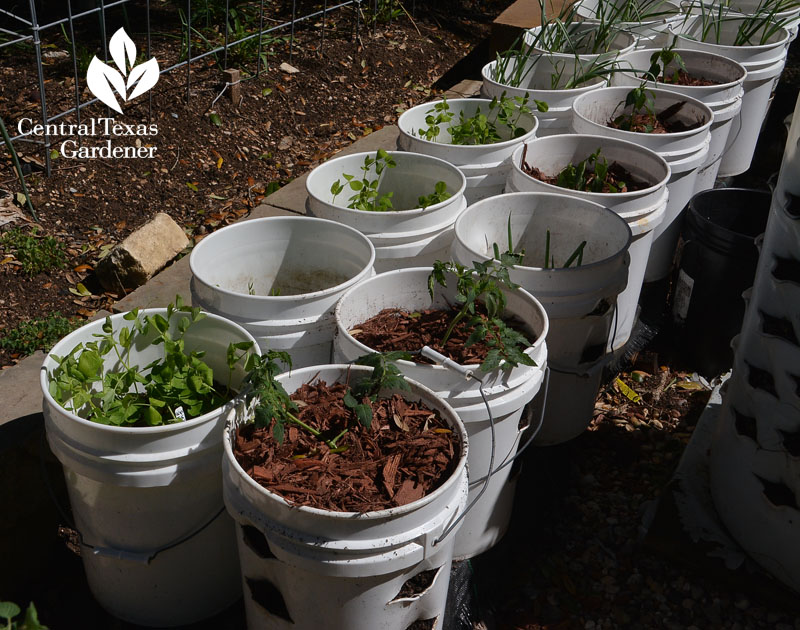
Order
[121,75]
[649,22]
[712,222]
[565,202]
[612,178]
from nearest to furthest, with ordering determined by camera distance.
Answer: [565,202], [612,178], [712,222], [649,22], [121,75]

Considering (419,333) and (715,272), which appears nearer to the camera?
(419,333)

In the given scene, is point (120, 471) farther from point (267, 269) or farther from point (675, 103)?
point (675, 103)

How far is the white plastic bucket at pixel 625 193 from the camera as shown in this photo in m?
3.01

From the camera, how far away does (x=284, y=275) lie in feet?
9.18

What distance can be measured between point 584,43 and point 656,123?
1.01 m

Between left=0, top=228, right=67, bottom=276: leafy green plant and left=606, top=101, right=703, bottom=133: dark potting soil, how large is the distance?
276cm

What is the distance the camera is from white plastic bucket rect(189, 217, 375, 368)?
7.52 feet

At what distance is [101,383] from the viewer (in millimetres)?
2227

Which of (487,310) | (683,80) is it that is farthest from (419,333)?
(683,80)

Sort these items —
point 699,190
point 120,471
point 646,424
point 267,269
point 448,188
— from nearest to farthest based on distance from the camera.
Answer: point 120,471 < point 267,269 < point 448,188 < point 646,424 < point 699,190

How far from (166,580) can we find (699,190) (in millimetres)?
3449

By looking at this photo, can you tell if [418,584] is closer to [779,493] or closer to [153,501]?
[153,501]

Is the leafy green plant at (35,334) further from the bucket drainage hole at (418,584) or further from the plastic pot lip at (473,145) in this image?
A: the bucket drainage hole at (418,584)

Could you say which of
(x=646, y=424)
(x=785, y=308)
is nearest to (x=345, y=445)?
(x=785, y=308)
